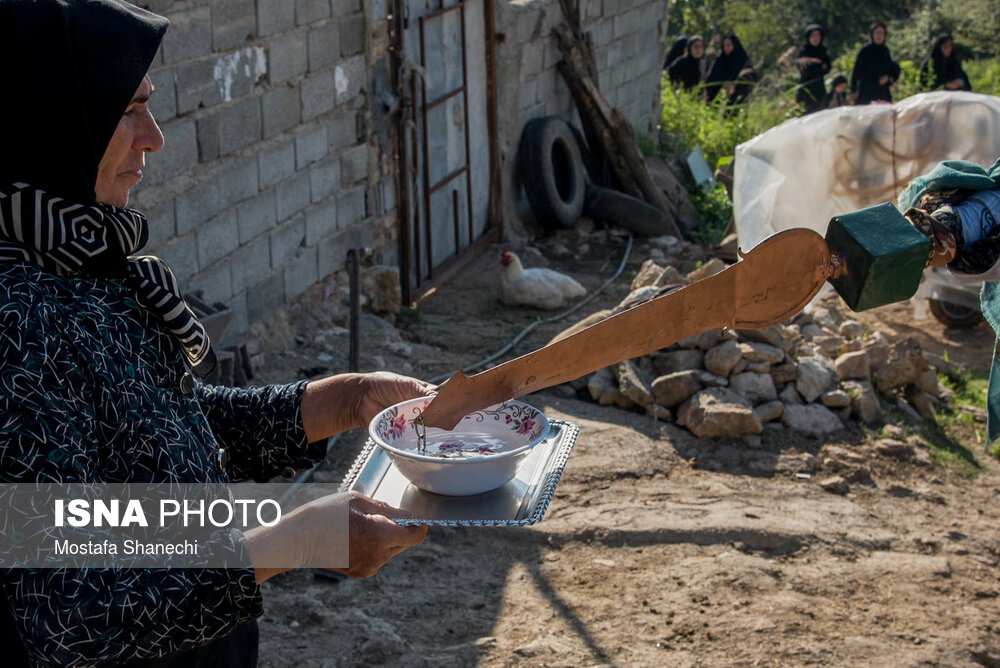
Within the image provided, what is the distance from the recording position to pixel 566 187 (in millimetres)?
9391

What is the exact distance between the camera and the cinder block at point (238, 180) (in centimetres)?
485

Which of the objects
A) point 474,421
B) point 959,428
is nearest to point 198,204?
point 474,421

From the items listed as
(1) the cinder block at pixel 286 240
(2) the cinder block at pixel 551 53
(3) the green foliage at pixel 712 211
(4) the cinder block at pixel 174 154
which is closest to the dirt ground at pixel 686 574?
(1) the cinder block at pixel 286 240

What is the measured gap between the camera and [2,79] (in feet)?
4.96

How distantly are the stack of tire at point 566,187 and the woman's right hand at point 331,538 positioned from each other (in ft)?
23.0

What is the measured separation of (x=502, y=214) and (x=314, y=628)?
5610 mm

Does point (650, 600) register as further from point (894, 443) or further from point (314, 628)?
point (894, 443)

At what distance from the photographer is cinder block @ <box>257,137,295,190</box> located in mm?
5203

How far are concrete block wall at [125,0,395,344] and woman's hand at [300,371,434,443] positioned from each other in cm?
233

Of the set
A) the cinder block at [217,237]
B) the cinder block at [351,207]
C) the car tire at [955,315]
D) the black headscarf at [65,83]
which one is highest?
the black headscarf at [65,83]

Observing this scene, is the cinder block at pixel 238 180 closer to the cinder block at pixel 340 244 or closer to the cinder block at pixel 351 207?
the cinder block at pixel 340 244

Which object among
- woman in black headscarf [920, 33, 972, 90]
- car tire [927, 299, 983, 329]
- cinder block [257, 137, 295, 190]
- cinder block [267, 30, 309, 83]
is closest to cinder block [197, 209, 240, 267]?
cinder block [257, 137, 295, 190]

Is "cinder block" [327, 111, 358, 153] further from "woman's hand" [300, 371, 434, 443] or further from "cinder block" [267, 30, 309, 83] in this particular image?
"woman's hand" [300, 371, 434, 443]

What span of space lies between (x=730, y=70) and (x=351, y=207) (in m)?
8.67
